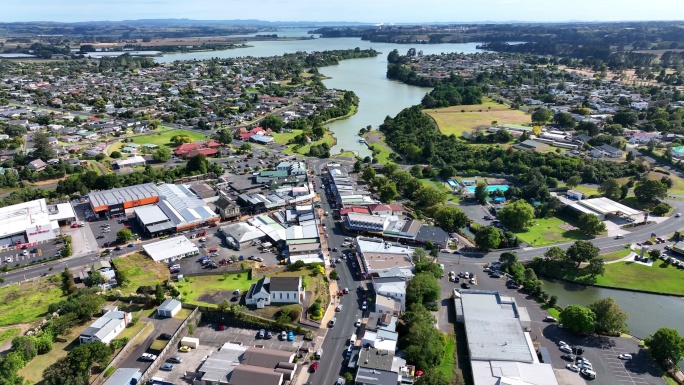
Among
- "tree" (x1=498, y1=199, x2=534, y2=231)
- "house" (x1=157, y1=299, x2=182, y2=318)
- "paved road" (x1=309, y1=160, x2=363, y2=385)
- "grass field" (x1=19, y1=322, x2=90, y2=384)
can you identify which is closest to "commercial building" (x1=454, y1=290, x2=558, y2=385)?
"paved road" (x1=309, y1=160, x2=363, y2=385)

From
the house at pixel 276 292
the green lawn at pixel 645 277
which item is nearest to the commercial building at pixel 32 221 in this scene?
the house at pixel 276 292

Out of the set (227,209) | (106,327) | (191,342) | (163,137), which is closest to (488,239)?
(227,209)

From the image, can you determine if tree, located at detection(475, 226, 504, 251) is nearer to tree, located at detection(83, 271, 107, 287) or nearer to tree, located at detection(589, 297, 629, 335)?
tree, located at detection(589, 297, 629, 335)

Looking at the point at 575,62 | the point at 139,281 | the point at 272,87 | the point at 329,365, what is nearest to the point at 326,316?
the point at 329,365

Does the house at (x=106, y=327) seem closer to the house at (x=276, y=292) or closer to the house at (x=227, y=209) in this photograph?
the house at (x=276, y=292)

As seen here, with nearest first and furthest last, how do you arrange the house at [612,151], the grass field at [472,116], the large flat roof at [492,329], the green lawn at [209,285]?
the large flat roof at [492,329] < the green lawn at [209,285] < the house at [612,151] < the grass field at [472,116]

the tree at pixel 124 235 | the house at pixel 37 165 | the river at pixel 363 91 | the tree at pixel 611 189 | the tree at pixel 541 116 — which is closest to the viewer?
the tree at pixel 124 235

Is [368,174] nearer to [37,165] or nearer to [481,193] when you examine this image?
[481,193]

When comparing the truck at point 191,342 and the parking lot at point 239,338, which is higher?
the truck at point 191,342
